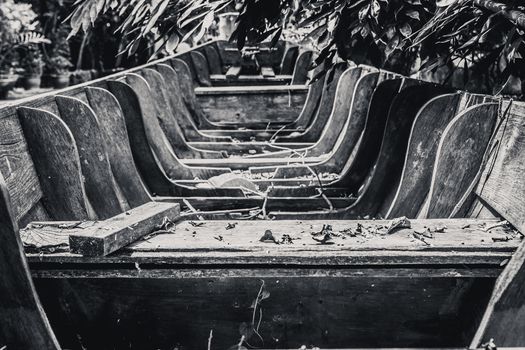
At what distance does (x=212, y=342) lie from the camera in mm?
1699

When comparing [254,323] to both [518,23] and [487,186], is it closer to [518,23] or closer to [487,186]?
[487,186]

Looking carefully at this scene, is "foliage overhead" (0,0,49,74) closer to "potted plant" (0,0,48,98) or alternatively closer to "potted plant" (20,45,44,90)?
"potted plant" (0,0,48,98)

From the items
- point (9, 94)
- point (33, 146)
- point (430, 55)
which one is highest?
point (430, 55)

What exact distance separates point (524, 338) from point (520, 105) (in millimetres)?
886

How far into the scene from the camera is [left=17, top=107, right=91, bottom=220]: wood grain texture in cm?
229

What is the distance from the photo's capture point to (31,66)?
499 inches

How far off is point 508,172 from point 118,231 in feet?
4.36

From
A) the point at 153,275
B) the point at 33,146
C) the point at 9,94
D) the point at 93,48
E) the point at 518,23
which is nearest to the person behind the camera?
the point at 153,275

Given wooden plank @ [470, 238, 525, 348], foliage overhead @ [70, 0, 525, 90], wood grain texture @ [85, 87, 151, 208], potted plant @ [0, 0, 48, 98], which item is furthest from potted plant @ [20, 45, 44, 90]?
wooden plank @ [470, 238, 525, 348]

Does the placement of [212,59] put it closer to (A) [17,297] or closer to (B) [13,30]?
(B) [13,30]

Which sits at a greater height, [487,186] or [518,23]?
[518,23]

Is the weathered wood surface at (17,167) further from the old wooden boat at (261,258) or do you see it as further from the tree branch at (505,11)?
the tree branch at (505,11)

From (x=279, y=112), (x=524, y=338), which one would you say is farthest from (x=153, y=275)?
(x=279, y=112)

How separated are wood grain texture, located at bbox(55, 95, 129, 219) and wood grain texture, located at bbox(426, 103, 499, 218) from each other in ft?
4.53
